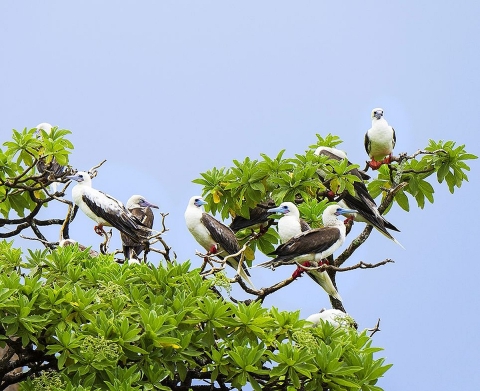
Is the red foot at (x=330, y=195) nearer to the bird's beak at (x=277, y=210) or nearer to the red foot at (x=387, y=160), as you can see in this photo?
the bird's beak at (x=277, y=210)

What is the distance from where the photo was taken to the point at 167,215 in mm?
11047

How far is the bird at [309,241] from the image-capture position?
36.0 feet

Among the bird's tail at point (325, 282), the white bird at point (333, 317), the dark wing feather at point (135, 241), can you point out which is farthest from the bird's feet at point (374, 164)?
the white bird at point (333, 317)

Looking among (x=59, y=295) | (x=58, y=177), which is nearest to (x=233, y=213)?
(x=58, y=177)

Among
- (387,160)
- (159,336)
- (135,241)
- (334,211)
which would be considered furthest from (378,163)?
(159,336)

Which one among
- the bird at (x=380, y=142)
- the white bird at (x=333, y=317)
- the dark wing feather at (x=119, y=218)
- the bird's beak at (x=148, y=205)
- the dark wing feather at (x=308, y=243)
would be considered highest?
the bird at (x=380, y=142)

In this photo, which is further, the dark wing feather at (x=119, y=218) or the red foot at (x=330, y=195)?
the red foot at (x=330, y=195)

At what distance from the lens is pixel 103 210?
12422 mm

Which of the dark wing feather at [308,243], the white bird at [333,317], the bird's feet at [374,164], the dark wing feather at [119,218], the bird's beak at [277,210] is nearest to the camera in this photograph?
the white bird at [333,317]

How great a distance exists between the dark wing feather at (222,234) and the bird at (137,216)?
3.02ft

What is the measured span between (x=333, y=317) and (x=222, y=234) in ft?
7.81

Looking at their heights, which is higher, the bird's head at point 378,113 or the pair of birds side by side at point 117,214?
the bird's head at point 378,113

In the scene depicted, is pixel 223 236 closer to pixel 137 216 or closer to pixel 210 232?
pixel 210 232

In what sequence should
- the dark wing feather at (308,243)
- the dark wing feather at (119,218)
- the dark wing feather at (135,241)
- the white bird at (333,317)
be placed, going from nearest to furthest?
the white bird at (333,317) < the dark wing feather at (308,243) < the dark wing feather at (119,218) < the dark wing feather at (135,241)
